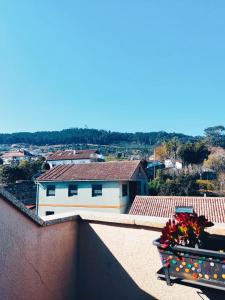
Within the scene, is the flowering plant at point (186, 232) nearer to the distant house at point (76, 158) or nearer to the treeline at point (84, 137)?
the distant house at point (76, 158)

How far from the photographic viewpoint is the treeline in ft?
402

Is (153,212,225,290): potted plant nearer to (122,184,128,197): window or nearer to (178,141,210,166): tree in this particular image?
(122,184,128,197): window

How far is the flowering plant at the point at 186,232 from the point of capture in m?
1.80

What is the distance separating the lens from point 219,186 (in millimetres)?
A: 31328

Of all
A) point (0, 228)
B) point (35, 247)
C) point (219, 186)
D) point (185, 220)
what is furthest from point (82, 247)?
point (219, 186)

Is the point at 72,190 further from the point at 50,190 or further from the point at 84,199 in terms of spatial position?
the point at 50,190

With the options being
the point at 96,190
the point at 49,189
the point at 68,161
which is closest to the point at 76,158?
the point at 68,161

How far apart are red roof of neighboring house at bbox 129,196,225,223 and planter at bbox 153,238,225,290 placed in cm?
1270

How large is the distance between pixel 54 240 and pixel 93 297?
2.48 ft

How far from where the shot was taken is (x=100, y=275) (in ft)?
8.57

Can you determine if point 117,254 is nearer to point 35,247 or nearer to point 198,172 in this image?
point 35,247

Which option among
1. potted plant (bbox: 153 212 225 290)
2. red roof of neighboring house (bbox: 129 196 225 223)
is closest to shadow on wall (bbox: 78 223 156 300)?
potted plant (bbox: 153 212 225 290)

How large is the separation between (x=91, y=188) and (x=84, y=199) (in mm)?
1126

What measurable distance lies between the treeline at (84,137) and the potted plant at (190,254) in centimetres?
11451
